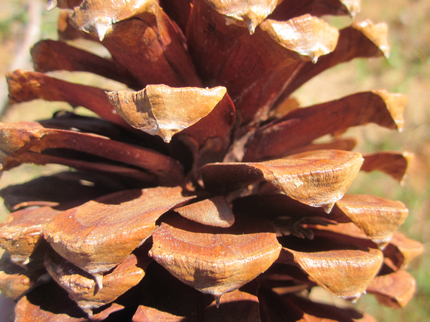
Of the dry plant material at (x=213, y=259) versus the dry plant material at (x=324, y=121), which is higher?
the dry plant material at (x=324, y=121)

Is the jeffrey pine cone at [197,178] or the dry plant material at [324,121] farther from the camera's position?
the dry plant material at [324,121]

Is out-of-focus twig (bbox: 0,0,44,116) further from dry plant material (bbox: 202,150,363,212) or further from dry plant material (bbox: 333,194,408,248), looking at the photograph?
dry plant material (bbox: 333,194,408,248)

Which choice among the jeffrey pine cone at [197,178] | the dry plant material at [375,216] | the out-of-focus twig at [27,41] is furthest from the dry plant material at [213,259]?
the out-of-focus twig at [27,41]

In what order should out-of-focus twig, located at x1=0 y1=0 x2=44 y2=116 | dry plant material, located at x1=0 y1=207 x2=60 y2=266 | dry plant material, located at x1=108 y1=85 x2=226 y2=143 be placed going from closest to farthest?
dry plant material, located at x1=108 y1=85 x2=226 y2=143 < dry plant material, located at x1=0 y1=207 x2=60 y2=266 < out-of-focus twig, located at x1=0 y1=0 x2=44 y2=116

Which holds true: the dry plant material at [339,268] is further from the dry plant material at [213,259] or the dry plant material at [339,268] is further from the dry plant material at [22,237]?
the dry plant material at [22,237]

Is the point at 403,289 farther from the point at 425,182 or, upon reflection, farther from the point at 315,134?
the point at 425,182

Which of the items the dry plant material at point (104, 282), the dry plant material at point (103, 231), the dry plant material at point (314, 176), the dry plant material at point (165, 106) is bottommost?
the dry plant material at point (104, 282)

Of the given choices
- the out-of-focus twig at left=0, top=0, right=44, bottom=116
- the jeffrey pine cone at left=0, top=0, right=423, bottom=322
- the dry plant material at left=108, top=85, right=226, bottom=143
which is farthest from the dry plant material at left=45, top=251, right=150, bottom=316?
the out-of-focus twig at left=0, top=0, right=44, bottom=116

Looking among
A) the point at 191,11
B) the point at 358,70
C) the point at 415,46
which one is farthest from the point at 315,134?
the point at 415,46
